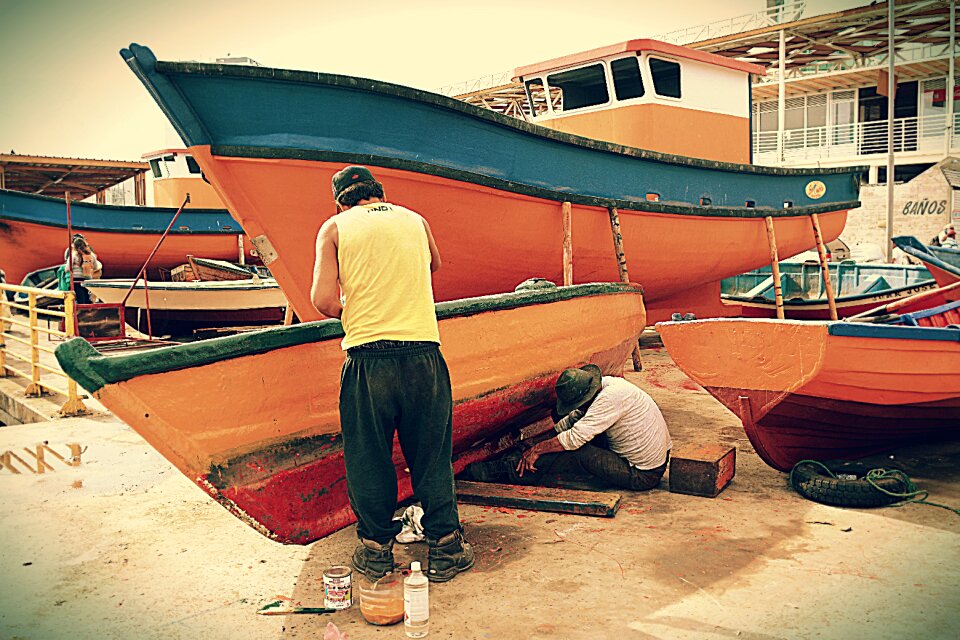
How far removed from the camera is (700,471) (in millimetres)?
4609

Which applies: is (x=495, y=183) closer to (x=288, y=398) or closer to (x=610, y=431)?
(x=610, y=431)

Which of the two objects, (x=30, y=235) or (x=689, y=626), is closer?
(x=689, y=626)

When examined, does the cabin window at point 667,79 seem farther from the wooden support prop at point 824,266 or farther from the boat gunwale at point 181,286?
the boat gunwale at point 181,286

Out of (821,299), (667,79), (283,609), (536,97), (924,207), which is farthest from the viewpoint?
(924,207)

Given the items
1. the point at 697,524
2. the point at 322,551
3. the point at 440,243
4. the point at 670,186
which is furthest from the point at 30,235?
the point at 697,524

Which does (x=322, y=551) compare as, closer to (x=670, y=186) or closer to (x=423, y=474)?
(x=423, y=474)

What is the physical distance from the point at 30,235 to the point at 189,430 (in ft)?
49.5

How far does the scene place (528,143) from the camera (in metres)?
7.11

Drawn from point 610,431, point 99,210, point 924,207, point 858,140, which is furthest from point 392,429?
point 858,140

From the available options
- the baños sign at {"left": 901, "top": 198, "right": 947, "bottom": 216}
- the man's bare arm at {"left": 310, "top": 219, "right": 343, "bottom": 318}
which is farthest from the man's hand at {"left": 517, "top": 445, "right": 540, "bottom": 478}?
the baños sign at {"left": 901, "top": 198, "right": 947, "bottom": 216}

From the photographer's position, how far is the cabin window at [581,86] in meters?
9.32

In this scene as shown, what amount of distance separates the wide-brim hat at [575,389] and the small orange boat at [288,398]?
1.11 ft

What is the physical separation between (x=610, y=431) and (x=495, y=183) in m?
3.00

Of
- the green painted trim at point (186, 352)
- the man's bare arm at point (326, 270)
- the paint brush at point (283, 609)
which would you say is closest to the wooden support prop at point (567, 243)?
the green painted trim at point (186, 352)
